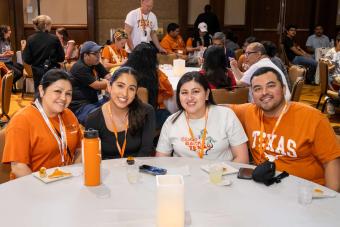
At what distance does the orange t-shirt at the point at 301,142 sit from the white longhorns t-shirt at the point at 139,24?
12.6 feet

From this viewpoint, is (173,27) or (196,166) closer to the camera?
(196,166)

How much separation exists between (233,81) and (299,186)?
7.86 ft

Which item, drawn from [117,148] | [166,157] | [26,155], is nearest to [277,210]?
[166,157]

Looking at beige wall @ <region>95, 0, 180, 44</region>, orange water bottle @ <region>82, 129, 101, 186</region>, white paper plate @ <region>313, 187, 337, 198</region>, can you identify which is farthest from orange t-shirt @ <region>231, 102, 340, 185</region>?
beige wall @ <region>95, 0, 180, 44</region>

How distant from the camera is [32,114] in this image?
2309 mm

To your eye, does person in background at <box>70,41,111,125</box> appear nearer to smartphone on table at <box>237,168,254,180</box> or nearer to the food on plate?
the food on plate

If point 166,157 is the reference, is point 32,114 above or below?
above

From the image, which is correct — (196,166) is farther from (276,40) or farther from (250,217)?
(276,40)

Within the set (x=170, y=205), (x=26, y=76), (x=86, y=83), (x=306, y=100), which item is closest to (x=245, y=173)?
(x=170, y=205)

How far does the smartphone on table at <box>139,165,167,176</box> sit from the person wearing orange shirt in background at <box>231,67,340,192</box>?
0.67 m

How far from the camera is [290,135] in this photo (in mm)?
2389

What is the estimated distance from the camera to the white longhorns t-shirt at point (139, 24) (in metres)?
6.00

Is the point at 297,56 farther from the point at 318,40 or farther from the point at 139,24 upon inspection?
the point at 139,24

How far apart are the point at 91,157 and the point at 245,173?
68 cm
